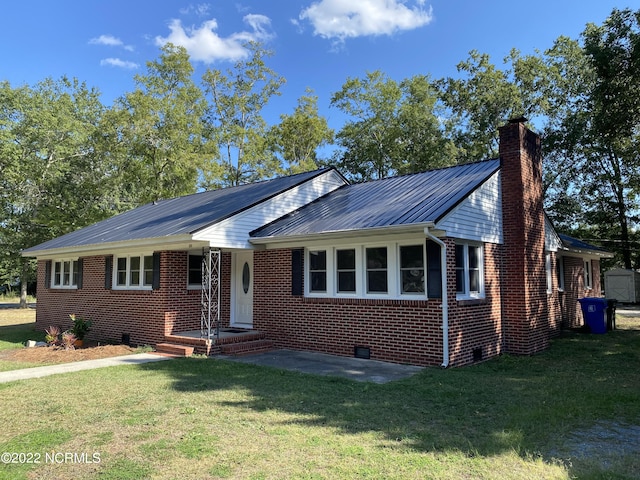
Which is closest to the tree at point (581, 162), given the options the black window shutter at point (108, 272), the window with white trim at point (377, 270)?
the window with white trim at point (377, 270)

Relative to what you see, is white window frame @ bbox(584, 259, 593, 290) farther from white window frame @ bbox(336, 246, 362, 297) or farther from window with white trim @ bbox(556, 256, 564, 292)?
white window frame @ bbox(336, 246, 362, 297)

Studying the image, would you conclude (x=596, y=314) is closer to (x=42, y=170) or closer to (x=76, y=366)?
(x=76, y=366)

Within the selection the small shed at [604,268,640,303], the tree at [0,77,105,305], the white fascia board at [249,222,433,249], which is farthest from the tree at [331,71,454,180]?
the white fascia board at [249,222,433,249]

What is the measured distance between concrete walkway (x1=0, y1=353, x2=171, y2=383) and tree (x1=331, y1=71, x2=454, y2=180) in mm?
25861

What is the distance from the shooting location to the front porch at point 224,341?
35.2 ft

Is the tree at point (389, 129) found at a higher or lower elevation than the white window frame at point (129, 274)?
higher

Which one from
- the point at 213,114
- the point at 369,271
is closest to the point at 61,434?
the point at 369,271

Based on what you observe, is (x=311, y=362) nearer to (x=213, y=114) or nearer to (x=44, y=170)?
(x=44, y=170)

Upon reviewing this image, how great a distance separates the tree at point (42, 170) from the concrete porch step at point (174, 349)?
19962mm

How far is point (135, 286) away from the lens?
13031 millimetres

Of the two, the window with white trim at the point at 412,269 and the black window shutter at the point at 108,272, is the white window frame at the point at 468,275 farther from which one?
the black window shutter at the point at 108,272

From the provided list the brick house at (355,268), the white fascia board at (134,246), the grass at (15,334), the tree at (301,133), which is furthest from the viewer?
the tree at (301,133)

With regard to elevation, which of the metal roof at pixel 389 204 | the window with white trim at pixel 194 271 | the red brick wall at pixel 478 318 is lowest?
the red brick wall at pixel 478 318

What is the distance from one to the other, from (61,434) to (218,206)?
9.02 m
